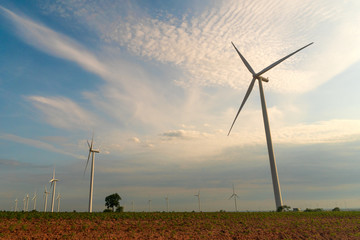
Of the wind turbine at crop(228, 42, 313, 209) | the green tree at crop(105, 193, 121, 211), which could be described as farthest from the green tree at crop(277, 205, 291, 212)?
the green tree at crop(105, 193, 121, 211)

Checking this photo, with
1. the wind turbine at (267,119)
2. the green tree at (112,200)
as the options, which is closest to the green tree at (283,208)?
the wind turbine at (267,119)

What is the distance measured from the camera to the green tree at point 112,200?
11681cm

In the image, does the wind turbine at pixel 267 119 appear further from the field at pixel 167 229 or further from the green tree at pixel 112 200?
the green tree at pixel 112 200

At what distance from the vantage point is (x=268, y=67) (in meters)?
74.6

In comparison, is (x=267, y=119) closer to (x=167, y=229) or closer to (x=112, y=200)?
(x=167, y=229)

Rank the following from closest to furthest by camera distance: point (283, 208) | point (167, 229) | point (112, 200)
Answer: point (167, 229)
point (283, 208)
point (112, 200)

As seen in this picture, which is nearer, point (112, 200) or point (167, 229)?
point (167, 229)

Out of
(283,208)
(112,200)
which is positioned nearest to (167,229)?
(283,208)

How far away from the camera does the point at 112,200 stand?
385 ft

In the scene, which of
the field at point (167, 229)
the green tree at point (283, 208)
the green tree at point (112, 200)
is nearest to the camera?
the field at point (167, 229)

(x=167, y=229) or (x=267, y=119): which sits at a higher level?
(x=267, y=119)

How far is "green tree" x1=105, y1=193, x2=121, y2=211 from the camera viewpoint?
117 meters

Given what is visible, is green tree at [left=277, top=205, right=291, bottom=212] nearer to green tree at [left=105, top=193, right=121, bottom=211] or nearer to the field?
the field

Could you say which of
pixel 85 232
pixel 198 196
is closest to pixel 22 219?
pixel 85 232
